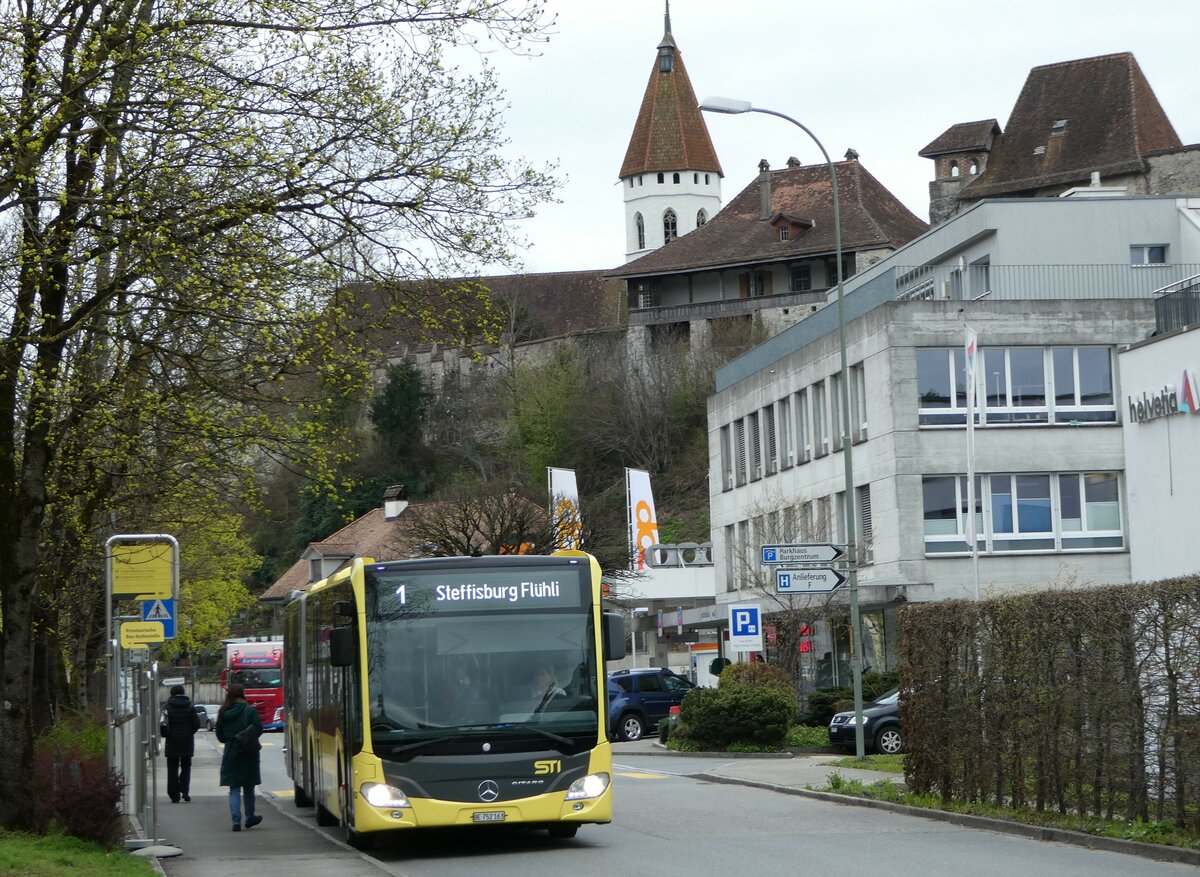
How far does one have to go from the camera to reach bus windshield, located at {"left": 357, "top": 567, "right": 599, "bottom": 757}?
51.8 ft

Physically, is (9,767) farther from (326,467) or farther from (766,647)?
(766,647)

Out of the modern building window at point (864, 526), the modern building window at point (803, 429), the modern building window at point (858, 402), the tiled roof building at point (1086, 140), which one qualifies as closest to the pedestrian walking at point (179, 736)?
the modern building window at point (864, 526)

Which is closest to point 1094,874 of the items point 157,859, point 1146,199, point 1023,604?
point 1023,604

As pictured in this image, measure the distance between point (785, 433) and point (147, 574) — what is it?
108 feet

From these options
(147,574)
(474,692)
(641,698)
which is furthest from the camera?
(641,698)

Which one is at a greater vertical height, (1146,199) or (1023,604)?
(1146,199)

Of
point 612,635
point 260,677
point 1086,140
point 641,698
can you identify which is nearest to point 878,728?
point 641,698

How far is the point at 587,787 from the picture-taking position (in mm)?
15945

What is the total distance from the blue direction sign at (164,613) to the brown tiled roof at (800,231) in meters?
78.2

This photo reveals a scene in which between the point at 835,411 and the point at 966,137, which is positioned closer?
the point at 835,411

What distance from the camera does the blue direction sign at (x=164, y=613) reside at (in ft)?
63.9

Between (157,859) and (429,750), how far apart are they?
2979 millimetres

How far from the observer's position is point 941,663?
1869 cm

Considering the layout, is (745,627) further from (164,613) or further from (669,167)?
(669,167)
